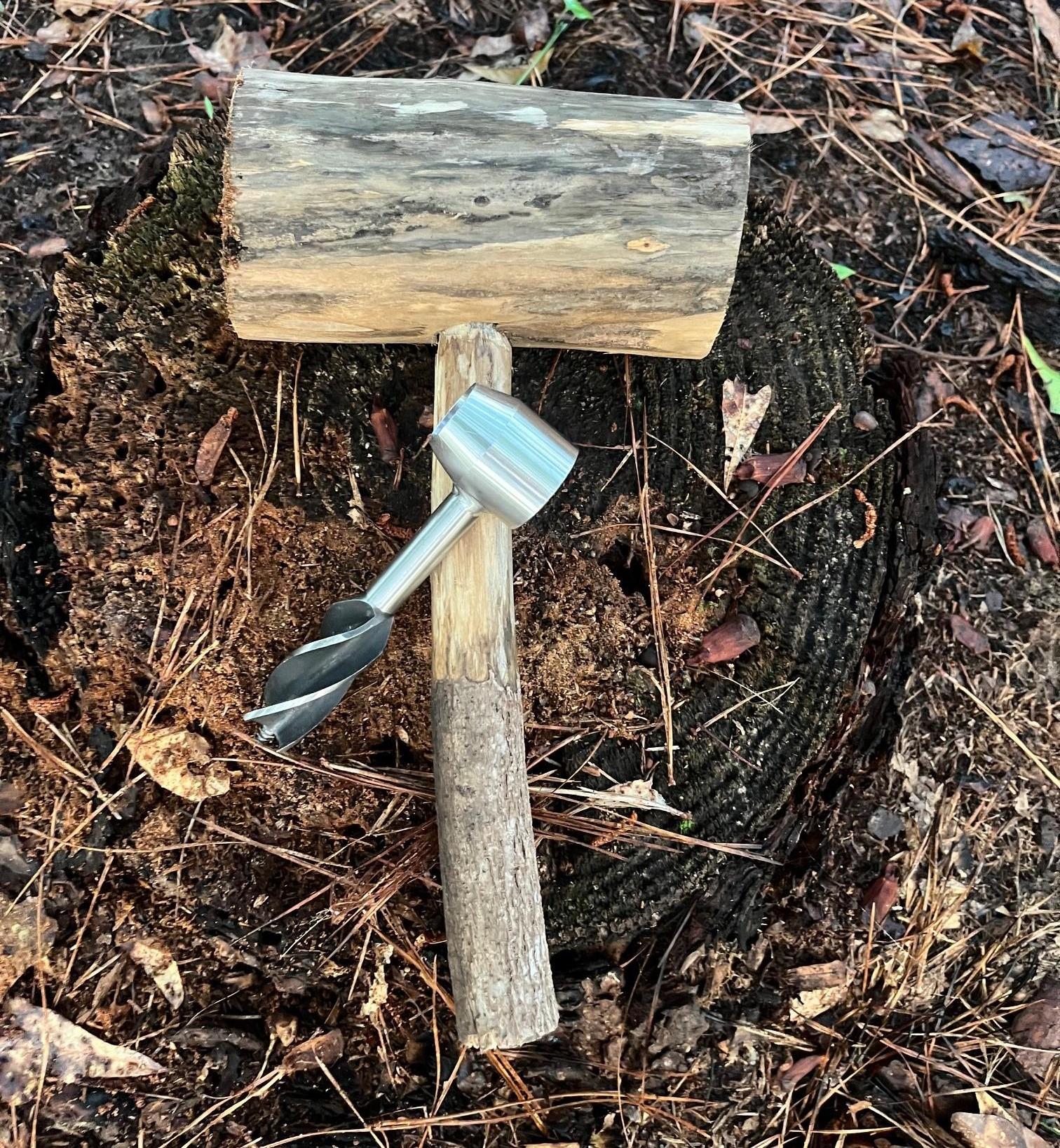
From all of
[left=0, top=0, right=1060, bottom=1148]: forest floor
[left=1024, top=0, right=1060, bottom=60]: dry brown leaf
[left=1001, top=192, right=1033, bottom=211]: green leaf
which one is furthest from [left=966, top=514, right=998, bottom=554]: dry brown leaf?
[left=1024, top=0, right=1060, bottom=60]: dry brown leaf

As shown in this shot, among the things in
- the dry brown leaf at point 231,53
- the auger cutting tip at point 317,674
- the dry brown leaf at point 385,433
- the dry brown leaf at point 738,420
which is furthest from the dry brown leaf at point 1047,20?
the auger cutting tip at point 317,674

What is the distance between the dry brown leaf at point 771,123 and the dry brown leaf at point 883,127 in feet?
0.71

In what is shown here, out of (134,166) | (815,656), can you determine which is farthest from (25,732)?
(815,656)

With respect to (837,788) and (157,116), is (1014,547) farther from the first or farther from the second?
A: (157,116)

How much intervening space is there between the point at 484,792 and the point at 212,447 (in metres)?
1.00

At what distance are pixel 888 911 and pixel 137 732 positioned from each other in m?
1.98

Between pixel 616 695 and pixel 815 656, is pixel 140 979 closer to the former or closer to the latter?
pixel 616 695

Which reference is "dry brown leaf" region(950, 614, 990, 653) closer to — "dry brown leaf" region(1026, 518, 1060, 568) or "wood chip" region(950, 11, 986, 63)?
"dry brown leaf" region(1026, 518, 1060, 568)

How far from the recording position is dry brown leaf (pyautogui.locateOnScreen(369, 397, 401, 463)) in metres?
1.92

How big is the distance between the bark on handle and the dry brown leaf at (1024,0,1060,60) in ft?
8.04

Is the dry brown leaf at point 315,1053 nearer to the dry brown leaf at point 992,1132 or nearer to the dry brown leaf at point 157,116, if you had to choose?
the dry brown leaf at point 992,1132

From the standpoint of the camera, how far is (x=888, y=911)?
2.20 metres

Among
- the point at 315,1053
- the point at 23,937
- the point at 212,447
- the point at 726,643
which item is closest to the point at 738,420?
the point at 726,643

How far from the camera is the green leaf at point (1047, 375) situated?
8.30ft
